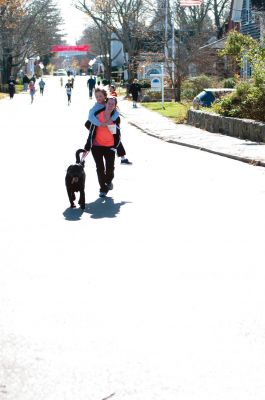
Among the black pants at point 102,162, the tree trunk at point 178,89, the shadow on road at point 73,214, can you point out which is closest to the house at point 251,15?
the tree trunk at point 178,89

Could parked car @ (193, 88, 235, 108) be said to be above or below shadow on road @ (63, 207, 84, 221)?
below

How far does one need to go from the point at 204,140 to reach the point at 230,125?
1844mm

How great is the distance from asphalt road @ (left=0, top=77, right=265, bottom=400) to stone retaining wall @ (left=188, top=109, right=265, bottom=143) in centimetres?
827

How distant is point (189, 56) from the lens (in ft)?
185

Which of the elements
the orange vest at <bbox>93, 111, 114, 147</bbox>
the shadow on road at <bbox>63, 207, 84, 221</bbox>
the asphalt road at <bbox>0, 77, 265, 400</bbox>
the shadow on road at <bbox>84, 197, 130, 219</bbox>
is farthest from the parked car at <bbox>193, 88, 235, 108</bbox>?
the shadow on road at <bbox>63, 207, 84, 221</bbox>

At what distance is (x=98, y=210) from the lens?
11.9 metres

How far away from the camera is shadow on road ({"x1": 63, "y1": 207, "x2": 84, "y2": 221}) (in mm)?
11164

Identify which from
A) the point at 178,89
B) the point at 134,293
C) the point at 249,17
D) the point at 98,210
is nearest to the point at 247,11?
the point at 249,17

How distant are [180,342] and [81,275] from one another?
2180mm

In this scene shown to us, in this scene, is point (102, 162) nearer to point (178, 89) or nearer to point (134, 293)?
point (134, 293)

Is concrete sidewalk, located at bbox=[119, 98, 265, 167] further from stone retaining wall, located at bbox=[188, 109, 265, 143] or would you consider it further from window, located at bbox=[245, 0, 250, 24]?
window, located at bbox=[245, 0, 250, 24]

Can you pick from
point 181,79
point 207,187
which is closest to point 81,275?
point 207,187

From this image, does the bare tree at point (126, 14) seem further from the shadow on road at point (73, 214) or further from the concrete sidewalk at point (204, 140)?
the shadow on road at point (73, 214)

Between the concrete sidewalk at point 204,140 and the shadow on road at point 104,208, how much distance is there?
17.7 feet
